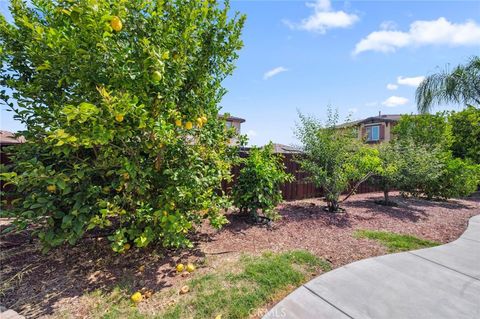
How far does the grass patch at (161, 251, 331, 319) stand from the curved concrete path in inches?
7.6

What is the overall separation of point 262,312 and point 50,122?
10.3 feet

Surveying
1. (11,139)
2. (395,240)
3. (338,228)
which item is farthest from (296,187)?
(11,139)

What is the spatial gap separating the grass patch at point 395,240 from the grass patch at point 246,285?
5.07ft

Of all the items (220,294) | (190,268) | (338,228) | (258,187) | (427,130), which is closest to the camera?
(220,294)

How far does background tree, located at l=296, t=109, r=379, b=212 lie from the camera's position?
564 centimetres

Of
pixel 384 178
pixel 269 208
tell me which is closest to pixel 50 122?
pixel 269 208

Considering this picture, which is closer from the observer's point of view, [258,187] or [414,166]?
[258,187]

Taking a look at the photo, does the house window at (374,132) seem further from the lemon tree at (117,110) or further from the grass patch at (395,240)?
the lemon tree at (117,110)

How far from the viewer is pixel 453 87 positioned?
40.6ft

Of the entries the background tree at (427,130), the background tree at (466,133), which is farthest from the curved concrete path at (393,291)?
the background tree at (466,133)

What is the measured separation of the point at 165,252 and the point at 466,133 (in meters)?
13.8

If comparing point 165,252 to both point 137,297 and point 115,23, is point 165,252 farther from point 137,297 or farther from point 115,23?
point 115,23

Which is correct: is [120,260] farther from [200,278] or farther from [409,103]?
[409,103]

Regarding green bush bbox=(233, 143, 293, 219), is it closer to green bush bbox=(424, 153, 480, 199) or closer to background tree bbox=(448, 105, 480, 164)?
green bush bbox=(424, 153, 480, 199)
